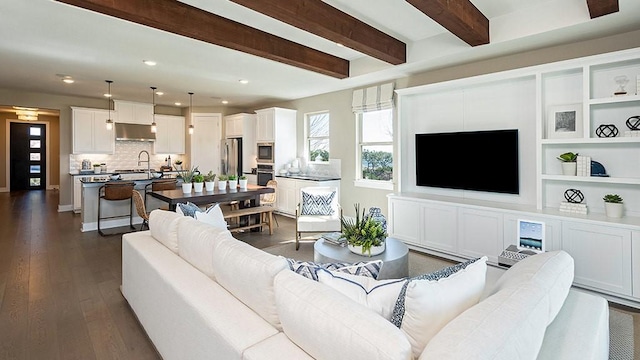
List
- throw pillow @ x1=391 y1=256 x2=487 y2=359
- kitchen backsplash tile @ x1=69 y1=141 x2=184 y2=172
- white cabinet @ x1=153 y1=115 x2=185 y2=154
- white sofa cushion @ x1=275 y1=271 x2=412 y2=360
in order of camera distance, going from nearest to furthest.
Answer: white sofa cushion @ x1=275 y1=271 x2=412 y2=360 < throw pillow @ x1=391 y1=256 x2=487 y2=359 < kitchen backsplash tile @ x1=69 y1=141 x2=184 y2=172 < white cabinet @ x1=153 y1=115 x2=185 y2=154

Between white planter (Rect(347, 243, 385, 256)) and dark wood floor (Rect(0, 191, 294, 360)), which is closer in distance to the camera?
dark wood floor (Rect(0, 191, 294, 360))

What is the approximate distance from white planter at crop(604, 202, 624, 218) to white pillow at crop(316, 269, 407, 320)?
10.1ft

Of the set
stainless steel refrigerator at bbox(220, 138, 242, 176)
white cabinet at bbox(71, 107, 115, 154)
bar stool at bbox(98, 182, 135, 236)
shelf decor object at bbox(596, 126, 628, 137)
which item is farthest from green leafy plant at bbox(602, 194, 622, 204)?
→ white cabinet at bbox(71, 107, 115, 154)

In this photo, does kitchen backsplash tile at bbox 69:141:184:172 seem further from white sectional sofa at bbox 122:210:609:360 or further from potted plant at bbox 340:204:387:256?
potted plant at bbox 340:204:387:256

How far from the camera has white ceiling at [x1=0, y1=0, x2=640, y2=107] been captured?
307cm

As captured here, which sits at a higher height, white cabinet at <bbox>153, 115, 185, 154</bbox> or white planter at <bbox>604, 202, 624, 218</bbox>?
white cabinet at <bbox>153, 115, 185, 154</bbox>

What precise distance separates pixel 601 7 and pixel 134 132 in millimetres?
8425

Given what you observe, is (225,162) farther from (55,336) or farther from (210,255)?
(210,255)

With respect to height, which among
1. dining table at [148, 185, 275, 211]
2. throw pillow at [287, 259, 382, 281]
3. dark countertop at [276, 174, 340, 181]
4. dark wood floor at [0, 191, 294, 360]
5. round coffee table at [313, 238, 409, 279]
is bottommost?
dark wood floor at [0, 191, 294, 360]

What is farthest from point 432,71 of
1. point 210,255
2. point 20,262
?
point 20,262

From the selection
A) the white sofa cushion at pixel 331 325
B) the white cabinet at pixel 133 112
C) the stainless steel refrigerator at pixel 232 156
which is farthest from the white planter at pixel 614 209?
the white cabinet at pixel 133 112

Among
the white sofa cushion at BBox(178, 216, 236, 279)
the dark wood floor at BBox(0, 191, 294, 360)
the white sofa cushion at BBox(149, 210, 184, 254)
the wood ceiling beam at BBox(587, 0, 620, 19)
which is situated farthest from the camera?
the wood ceiling beam at BBox(587, 0, 620, 19)

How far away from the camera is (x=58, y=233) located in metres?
5.31

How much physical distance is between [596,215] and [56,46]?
6.27 m
